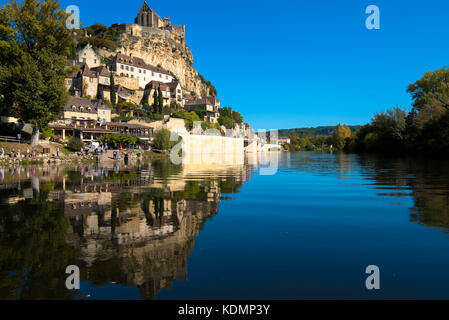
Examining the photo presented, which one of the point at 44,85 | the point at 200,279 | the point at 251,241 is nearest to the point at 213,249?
the point at 251,241

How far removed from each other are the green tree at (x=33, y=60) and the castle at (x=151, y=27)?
87.4 meters

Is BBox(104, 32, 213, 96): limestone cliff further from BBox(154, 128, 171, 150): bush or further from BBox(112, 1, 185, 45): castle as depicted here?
BBox(154, 128, 171, 150): bush

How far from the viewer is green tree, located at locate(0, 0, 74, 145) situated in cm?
3253

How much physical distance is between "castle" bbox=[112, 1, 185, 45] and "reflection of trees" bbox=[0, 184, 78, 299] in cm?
12149

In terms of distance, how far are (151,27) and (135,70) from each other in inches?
1310

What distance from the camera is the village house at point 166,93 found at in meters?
92.2

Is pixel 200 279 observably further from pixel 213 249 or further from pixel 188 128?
pixel 188 128

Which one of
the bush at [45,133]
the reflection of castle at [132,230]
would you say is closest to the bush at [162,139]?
the bush at [45,133]

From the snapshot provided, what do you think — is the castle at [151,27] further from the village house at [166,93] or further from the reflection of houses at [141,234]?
the reflection of houses at [141,234]

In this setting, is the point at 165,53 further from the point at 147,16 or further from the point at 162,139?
the point at 162,139

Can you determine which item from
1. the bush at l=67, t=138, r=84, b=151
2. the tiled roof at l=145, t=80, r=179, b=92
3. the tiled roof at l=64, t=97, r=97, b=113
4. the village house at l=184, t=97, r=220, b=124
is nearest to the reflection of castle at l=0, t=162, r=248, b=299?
the bush at l=67, t=138, r=84, b=151

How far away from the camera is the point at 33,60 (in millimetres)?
33906

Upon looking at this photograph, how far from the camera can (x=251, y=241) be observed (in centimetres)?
652

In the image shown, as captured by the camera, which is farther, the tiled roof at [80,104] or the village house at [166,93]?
the village house at [166,93]
